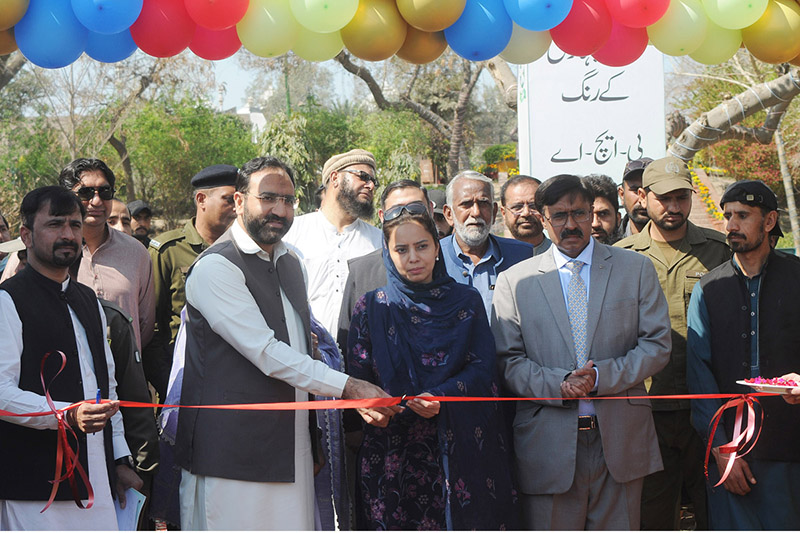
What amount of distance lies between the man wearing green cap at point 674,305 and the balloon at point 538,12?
1.39 meters

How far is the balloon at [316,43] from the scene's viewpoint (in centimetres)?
400

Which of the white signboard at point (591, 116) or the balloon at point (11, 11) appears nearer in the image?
the balloon at point (11, 11)

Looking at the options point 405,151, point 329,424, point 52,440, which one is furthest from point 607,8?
point 405,151

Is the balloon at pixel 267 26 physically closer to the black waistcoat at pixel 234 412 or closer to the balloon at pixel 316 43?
the balloon at pixel 316 43

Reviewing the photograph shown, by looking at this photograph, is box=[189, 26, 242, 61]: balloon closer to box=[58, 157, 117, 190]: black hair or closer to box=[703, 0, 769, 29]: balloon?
box=[58, 157, 117, 190]: black hair

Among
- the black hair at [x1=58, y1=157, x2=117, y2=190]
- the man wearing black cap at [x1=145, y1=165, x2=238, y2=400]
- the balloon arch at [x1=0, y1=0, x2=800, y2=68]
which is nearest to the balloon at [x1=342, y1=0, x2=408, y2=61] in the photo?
the balloon arch at [x1=0, y1=0, x2=800, y2=68]

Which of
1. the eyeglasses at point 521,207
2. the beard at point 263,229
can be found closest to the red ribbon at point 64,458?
the beard at point 263,229

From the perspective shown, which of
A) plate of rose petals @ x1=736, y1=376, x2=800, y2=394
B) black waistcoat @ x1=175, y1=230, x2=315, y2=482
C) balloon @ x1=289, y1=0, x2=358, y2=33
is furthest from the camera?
balloon @ x1=289, y1=0, x2=358, y2=33

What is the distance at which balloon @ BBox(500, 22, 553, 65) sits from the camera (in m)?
4.13

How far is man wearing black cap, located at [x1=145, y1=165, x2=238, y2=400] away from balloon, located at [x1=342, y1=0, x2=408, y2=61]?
5.51 ft

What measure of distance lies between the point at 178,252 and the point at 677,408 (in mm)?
3169

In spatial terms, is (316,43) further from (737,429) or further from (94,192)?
(737,429)

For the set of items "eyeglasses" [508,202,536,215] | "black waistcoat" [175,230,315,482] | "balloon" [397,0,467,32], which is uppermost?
"balloon" [397,0,467,32]

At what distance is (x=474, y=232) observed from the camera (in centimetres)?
467
